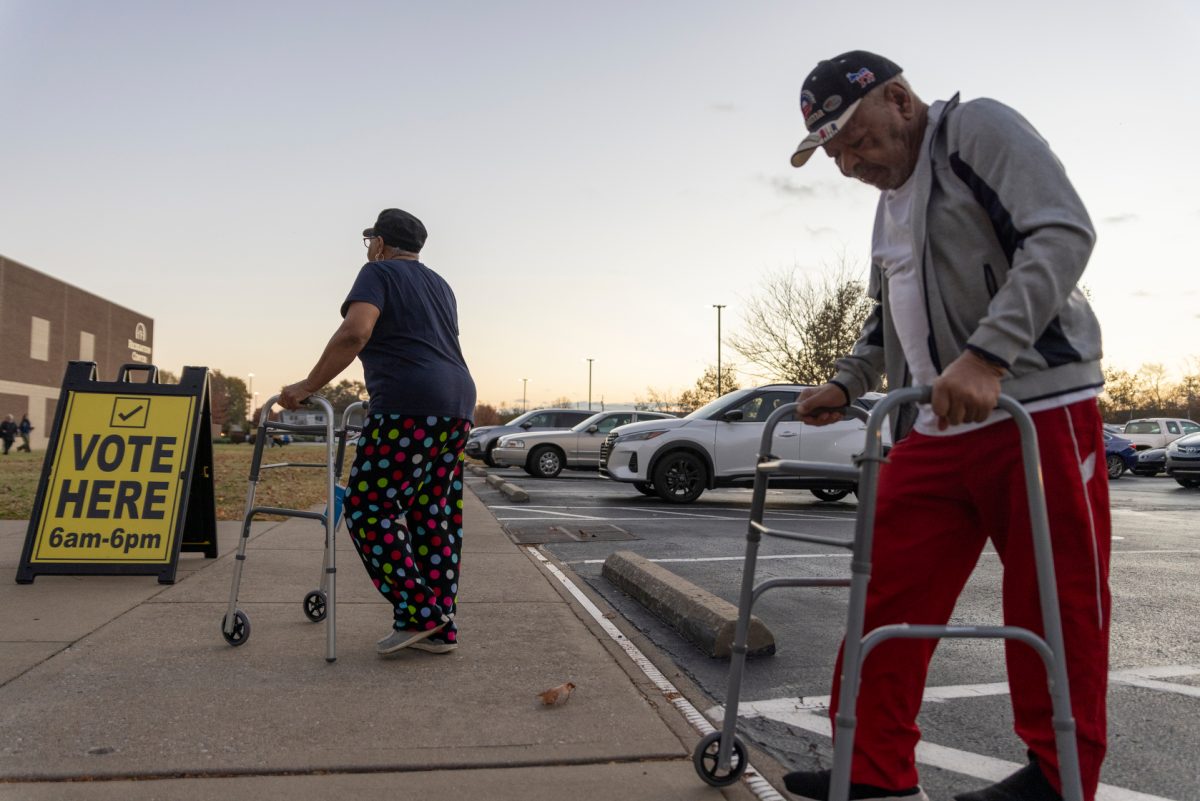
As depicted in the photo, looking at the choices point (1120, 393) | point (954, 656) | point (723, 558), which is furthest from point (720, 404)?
point (1120, 393)

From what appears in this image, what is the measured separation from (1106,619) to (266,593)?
4622 millimetres

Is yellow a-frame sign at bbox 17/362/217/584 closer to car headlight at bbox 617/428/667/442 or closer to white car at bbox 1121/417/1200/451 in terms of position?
car headlight at bbox 617/428/667/442

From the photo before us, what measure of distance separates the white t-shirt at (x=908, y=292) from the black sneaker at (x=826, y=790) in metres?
0.79

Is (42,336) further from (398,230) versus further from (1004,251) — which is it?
(1004,251)

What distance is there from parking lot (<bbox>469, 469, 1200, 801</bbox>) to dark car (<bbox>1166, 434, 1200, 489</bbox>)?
36.4 feet

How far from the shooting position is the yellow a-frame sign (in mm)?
5875

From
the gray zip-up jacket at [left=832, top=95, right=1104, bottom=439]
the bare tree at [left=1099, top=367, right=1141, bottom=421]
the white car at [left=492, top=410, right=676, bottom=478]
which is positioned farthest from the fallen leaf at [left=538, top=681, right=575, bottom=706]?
the bare tree at [left=1099, top=367, right=1141, bottom=421]

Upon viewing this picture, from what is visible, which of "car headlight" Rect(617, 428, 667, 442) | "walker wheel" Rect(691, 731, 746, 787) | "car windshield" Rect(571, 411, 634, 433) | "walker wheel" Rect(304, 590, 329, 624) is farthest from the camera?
"car windshield" Rect(571, 411, 634, 433)

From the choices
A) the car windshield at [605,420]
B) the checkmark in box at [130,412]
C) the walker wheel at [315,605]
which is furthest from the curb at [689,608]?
the car windshield at [605,420]

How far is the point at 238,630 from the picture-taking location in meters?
4.32

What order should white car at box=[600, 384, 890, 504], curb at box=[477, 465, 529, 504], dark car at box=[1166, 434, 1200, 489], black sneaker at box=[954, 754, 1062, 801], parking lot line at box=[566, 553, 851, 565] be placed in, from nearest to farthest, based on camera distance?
black sneaker at box=[954, 754, 1062, 801] → parking lot line at box=[566, 553, 851, 565] → curb at box=[477, 465, 529, 504] → white car at box=[600, 384, 890, 504] → dark car at box=[1166, 434, 1200, 489]

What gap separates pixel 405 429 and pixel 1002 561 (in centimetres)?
257

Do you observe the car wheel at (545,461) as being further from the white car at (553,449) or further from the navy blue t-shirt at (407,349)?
Answer: the navy blue t-shirt at (407,349)

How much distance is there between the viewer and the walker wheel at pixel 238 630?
428cm
